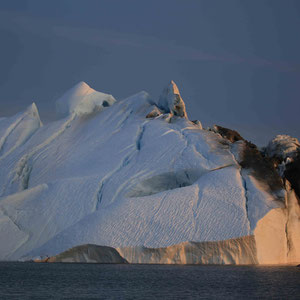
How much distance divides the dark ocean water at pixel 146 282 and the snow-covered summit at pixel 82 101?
46.0ft

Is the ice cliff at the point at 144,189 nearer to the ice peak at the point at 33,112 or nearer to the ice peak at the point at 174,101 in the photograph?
the ice peak at the point at 174,101

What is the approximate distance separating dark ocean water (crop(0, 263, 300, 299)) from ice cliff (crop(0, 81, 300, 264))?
1.08m

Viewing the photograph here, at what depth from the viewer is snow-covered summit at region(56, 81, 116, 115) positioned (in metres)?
37.3

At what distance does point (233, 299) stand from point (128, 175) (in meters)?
13.0

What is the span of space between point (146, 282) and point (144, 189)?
9.43 metres

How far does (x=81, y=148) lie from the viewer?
3325cm

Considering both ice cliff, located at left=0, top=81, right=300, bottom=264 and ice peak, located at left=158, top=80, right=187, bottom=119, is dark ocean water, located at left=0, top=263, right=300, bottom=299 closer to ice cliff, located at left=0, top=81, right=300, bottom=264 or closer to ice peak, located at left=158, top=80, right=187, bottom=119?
ice cliff, located at left=0, top=81, right=300, bottom=264

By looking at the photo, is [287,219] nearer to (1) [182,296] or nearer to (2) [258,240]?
(2) [258,240]

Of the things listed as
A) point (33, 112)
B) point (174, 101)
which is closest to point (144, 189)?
point (174, 101)

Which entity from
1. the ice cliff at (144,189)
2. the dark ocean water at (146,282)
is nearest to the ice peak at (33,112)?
the ice cliff at (144,189)

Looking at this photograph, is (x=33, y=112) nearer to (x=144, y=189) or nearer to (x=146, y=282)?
(x=144, y=189)

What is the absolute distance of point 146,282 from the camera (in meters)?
19.6

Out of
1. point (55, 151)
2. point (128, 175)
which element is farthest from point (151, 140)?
point (55, 151)

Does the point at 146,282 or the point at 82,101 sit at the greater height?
the point at 82,101
